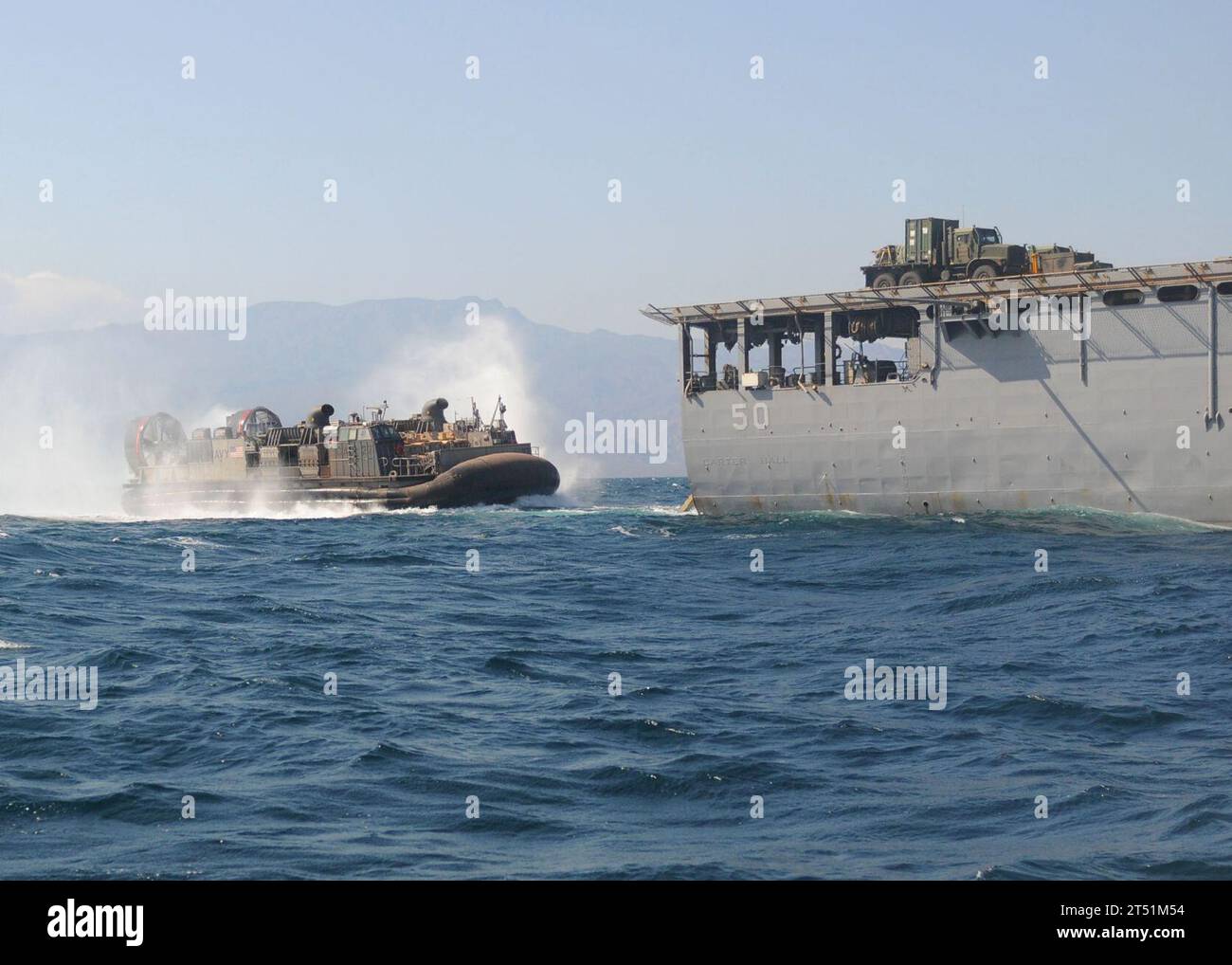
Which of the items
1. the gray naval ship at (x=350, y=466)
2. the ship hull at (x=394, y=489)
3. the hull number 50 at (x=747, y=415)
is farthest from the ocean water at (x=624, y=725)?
the gray naval ship at (x=350, y=466)

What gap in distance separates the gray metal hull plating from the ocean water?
8.21 meters

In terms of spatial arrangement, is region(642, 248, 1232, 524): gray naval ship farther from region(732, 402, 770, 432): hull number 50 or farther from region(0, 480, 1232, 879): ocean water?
region(0, 480, 1232, 879): ocean water

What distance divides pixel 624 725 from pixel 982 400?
101 ft

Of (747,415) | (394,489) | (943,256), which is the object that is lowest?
(394,489)

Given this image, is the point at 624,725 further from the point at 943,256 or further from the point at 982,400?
the point at 943,256

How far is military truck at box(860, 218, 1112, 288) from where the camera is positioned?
48344 mm

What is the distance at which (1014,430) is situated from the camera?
43062 millimetres

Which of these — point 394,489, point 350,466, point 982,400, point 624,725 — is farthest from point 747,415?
point 624,725

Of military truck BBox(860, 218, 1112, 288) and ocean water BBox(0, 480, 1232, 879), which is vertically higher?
military truck BBox(860, 218, 1112, 288)

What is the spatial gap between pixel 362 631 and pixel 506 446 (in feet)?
130

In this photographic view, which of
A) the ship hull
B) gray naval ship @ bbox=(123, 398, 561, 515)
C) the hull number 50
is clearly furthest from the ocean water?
gray naval ship @ bbox=(123, 398, 561, 515)

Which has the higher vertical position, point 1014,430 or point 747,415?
point 747,415
